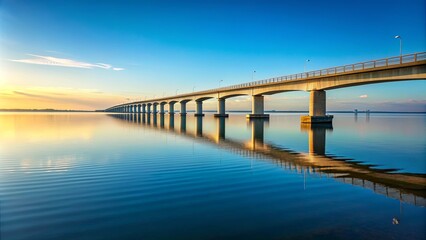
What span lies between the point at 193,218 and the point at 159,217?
950 millimetres

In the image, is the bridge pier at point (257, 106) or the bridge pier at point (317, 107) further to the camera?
the bridge pier at point (257, 106)

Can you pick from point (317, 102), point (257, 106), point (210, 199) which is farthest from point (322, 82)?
point (210, 199)

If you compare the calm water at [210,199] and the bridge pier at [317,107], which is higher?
the bridge pier at [317,107]

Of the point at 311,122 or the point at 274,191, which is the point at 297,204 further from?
the point at 311,122

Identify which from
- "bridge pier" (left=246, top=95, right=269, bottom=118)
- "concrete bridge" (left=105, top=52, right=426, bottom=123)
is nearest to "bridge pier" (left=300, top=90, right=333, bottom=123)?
"concrete bridge" (left=105, top=52, right=426, bottom=123)

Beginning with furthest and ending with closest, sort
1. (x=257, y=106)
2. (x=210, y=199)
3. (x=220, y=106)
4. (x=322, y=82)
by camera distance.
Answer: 1. (x=220, y=106)
2. (x=257, y=106)
3. (x=322, y=82)
4. (x=210, y=199)

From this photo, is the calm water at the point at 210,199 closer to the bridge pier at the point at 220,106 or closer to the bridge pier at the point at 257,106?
the bridge pier at the point at 257,106

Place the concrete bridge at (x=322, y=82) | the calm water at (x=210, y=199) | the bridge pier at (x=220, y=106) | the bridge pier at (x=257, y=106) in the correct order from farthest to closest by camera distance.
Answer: the bridge pier at (x=220, y=106) → the bridge pier at (x=257, y=106) → the concrete bridge at (x=322, y=82) → the calm water at (x=210, y=199)

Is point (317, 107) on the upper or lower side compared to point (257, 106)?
lower

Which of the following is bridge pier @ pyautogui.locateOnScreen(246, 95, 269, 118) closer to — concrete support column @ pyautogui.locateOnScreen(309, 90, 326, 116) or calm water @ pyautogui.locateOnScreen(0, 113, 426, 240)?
concrete support column @ pyautogui.locateOnScreen(309, 90, 326, 116)

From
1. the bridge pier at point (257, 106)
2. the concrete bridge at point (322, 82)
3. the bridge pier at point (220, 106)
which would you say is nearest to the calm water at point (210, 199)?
the concrete bridge at point (322, 82)

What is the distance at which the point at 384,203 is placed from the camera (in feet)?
31.2

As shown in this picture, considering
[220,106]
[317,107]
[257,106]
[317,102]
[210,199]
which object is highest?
[220,106]

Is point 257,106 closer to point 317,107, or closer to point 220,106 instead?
point 220,106
